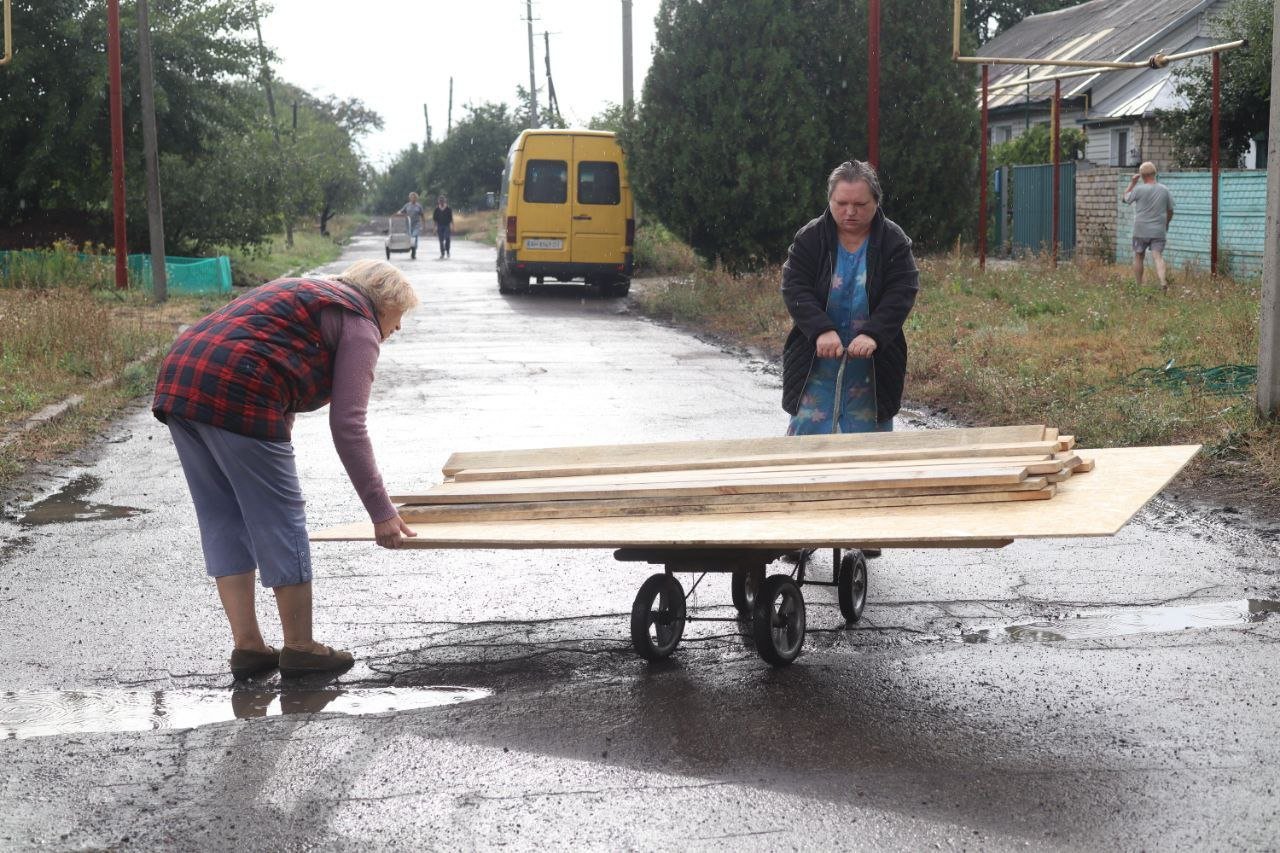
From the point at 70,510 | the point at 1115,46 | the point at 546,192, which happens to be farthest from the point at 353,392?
the point at 1115,46

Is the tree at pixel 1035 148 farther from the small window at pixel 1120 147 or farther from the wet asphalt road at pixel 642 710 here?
the wet asphalt road at pixel 642 710

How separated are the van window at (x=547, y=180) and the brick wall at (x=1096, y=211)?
947cm

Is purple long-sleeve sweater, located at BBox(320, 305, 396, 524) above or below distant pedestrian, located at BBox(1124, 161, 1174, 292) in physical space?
below

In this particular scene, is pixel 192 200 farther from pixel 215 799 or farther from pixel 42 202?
pixel 215 799

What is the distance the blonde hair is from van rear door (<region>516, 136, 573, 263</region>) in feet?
64.2

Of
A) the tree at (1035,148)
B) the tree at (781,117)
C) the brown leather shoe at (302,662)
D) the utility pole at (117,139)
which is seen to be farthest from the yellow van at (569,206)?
the brown leather shoe at (302,662)

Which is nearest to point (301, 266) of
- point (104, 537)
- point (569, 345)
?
point (569, 345)

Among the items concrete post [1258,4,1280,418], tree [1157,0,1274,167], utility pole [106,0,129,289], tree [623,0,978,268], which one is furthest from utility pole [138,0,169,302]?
tree [1157,0,1274,167]

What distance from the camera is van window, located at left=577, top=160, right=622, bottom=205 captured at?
2448 centimetres

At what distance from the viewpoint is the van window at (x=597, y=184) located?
964 inches

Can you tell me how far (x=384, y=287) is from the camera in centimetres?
491

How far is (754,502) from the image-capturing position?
490cm

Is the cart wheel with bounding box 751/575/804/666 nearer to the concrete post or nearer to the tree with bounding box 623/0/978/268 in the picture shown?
the concrete post

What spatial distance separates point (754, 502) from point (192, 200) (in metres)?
23.6
